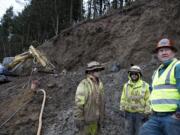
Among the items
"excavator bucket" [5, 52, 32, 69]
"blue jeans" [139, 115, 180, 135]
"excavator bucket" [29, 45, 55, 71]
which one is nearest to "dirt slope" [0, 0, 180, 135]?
"excavator bucket" [29, 45, 55, 71]

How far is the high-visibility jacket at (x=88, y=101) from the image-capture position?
690cm

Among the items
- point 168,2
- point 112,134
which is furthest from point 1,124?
point 168,2

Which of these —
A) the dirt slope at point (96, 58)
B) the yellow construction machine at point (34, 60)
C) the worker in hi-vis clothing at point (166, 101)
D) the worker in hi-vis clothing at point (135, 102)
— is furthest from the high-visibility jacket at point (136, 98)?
the yellow construction machine at point (34, 60)

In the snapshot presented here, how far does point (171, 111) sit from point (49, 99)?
880 centimetres

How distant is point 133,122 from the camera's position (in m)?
8.16

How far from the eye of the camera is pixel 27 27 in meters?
54.2

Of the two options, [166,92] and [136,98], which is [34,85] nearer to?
[136,98]

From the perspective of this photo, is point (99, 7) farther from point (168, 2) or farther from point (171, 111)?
point (171, 111)

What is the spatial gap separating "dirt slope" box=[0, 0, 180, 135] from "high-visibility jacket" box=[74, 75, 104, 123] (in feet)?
8.84

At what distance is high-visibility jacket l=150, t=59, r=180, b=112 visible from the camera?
15.1 feet

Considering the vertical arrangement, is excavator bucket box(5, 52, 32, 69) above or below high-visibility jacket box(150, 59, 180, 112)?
above

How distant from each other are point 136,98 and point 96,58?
10480 millimetres

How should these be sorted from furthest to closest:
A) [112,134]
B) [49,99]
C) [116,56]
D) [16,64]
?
[16,64] → [116,56] → [49,99] → [112,134]

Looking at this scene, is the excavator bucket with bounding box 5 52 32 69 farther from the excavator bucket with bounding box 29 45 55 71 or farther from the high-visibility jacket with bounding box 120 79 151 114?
the high-visibility jacket with bounding box 120 79 151 114
